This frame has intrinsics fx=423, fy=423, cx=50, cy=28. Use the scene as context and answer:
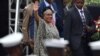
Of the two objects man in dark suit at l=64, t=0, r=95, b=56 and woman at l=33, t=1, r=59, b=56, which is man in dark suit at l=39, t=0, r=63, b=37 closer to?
man in dark suit at l=64, t=0, r=95, b=56

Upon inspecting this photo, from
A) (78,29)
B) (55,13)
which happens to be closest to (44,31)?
(78,29)

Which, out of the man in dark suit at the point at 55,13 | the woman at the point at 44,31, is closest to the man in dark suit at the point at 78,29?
the woman at the point at 44,31

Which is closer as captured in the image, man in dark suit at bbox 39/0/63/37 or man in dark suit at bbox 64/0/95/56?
man in dark suit at bbox 64/0/95/56

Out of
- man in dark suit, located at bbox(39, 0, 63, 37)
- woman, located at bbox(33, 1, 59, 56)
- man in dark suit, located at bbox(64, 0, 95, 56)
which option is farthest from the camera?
man in dark suit, located at bbox(39, 0, 63, 37)

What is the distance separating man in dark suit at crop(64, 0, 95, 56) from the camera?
7.27m

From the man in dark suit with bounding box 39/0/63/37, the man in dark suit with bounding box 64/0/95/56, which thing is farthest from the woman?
the man in dark suit with bounding box 39/0/63/37

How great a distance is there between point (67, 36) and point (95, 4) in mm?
2795

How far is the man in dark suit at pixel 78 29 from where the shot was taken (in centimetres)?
727

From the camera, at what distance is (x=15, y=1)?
1007cm

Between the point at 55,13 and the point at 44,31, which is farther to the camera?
the point at 55,13

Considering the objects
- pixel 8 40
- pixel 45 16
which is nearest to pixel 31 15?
pixel 45 16

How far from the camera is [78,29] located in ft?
24.4

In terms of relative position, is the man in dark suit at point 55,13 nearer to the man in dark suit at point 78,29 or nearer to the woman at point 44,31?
the man in dark suit at point 78,29

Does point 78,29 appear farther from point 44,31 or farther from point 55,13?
point 55,13
